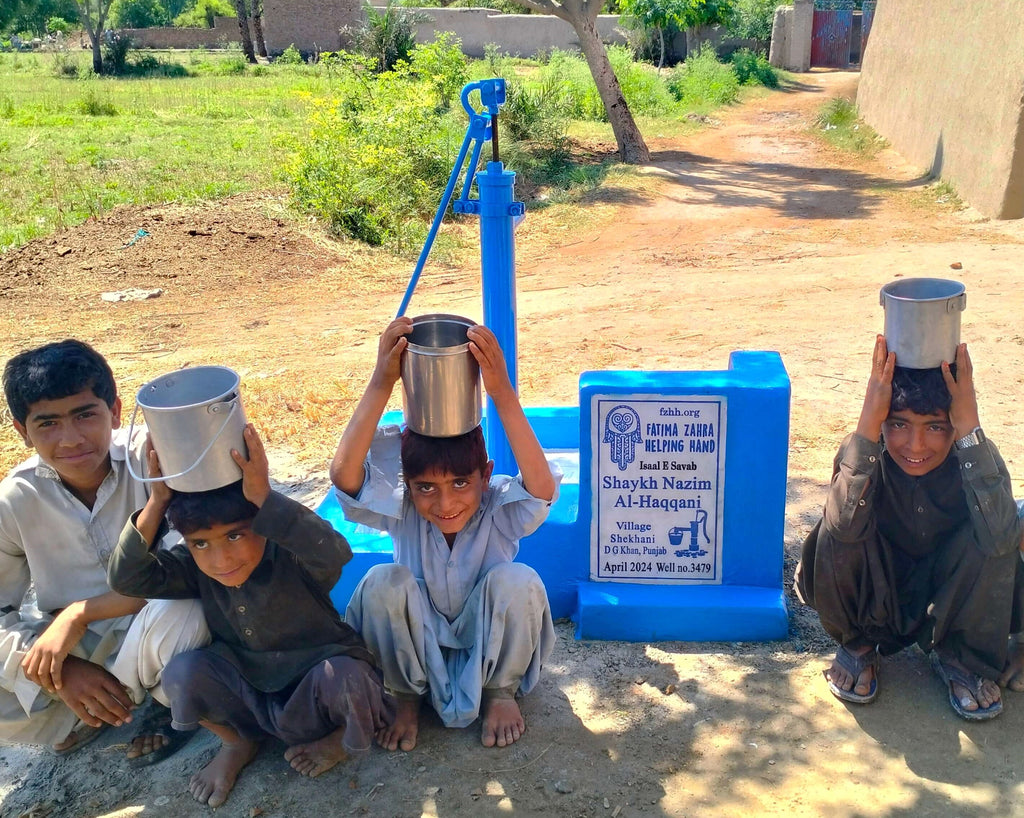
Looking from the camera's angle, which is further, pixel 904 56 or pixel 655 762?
pixel 904 56

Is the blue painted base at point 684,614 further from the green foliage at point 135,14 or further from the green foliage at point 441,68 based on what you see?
the green foliage at point 135,14

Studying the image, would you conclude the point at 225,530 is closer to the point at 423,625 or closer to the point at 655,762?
the point at 423,625

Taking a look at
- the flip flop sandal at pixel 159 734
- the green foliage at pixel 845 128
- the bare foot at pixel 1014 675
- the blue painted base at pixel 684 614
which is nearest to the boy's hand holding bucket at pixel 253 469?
the flip flop sandal at pixel 159 734

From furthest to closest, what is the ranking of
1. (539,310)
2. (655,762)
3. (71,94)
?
(71,94)
(539,310)
(655,762)

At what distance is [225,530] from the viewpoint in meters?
2.12

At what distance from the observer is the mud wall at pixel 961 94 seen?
8.63m

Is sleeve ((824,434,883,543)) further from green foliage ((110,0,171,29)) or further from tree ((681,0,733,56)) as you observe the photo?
green foliage ((110,0,171,29))

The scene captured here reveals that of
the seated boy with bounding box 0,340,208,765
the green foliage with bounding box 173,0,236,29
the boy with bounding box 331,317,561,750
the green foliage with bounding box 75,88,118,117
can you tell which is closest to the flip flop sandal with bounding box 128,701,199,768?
the seated boy with bounding box 0,340,208,765

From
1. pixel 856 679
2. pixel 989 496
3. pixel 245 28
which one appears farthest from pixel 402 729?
pixel 245 28

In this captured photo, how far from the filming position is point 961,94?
10.1m

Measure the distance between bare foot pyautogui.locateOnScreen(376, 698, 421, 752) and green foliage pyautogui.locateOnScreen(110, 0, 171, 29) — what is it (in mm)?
47776

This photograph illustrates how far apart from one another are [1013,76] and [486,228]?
7.85 metres

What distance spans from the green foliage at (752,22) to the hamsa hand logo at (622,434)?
26109mm

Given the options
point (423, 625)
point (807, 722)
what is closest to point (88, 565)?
point (423, 625)
